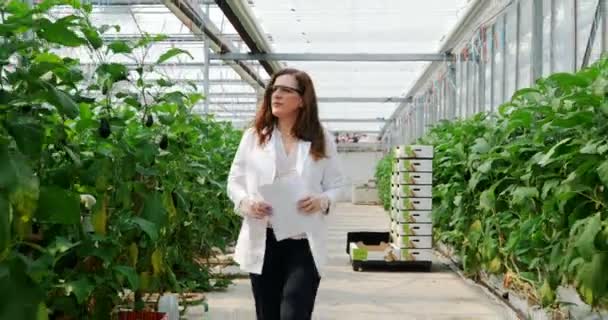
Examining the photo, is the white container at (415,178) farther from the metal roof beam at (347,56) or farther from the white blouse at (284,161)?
the metal roof beam at (347,56)

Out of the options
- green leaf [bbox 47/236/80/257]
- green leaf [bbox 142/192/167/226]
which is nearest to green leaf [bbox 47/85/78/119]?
green leaf [bbox 47/236/80/257]

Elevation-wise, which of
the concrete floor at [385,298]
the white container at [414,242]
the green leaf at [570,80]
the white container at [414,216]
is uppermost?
the green leaf at [570,80]

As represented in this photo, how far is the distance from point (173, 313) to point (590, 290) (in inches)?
87.5

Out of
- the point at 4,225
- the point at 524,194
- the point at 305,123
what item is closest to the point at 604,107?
the point at 524,194

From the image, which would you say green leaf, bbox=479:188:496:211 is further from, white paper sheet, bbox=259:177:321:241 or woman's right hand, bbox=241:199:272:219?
woman's right hand, bbox=241:199:272:219

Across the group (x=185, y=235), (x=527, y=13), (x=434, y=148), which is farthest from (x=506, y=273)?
(x=527, y=13)

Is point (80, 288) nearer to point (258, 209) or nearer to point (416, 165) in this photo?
point (258, 209)

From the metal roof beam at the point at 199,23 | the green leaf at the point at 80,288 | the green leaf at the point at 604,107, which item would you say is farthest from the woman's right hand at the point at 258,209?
the metal roof beam at the point at 199,23

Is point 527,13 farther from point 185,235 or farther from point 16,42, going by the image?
point 16,42

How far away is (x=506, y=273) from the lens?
5.59 metres

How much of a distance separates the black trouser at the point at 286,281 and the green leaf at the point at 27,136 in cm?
113

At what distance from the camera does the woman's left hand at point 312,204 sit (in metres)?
2.93

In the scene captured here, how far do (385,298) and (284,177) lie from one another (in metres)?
3.37

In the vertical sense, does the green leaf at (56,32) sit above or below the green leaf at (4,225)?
above
